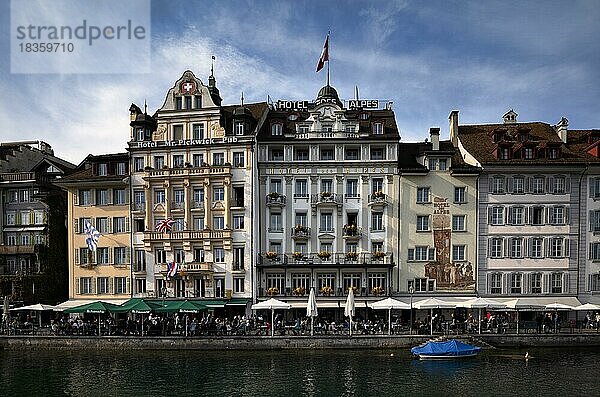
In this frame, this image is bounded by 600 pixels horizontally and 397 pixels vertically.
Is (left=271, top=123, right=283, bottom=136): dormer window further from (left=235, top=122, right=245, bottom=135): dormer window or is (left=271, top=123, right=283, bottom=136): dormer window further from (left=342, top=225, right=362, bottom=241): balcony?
(left=342, top=225, right=362, bottom=241): balcony

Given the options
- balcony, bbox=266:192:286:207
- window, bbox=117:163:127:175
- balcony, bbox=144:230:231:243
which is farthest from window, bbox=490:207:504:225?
window, bbox=117:163:127:175

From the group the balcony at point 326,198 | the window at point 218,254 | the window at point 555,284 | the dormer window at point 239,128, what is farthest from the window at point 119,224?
the window at point 555,284

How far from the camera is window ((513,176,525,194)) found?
54.2 metres

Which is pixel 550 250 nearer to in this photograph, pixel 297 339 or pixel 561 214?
pixel 561 214

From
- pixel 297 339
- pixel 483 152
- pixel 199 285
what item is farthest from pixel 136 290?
pixel 483 152

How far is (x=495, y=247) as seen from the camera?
178 ft

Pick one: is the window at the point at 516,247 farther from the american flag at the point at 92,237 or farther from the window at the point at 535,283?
the american flag at the point at 92,237

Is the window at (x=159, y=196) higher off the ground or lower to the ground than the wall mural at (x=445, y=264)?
higher

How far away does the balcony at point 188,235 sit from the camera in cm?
5518

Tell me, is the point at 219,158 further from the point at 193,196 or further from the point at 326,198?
the point at 326,198

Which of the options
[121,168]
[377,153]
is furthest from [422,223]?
[121,168]

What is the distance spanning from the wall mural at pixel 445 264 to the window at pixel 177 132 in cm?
2712

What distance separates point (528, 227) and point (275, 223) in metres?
25.3

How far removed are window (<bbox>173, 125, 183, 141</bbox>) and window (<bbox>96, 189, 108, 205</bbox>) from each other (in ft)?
31.8
